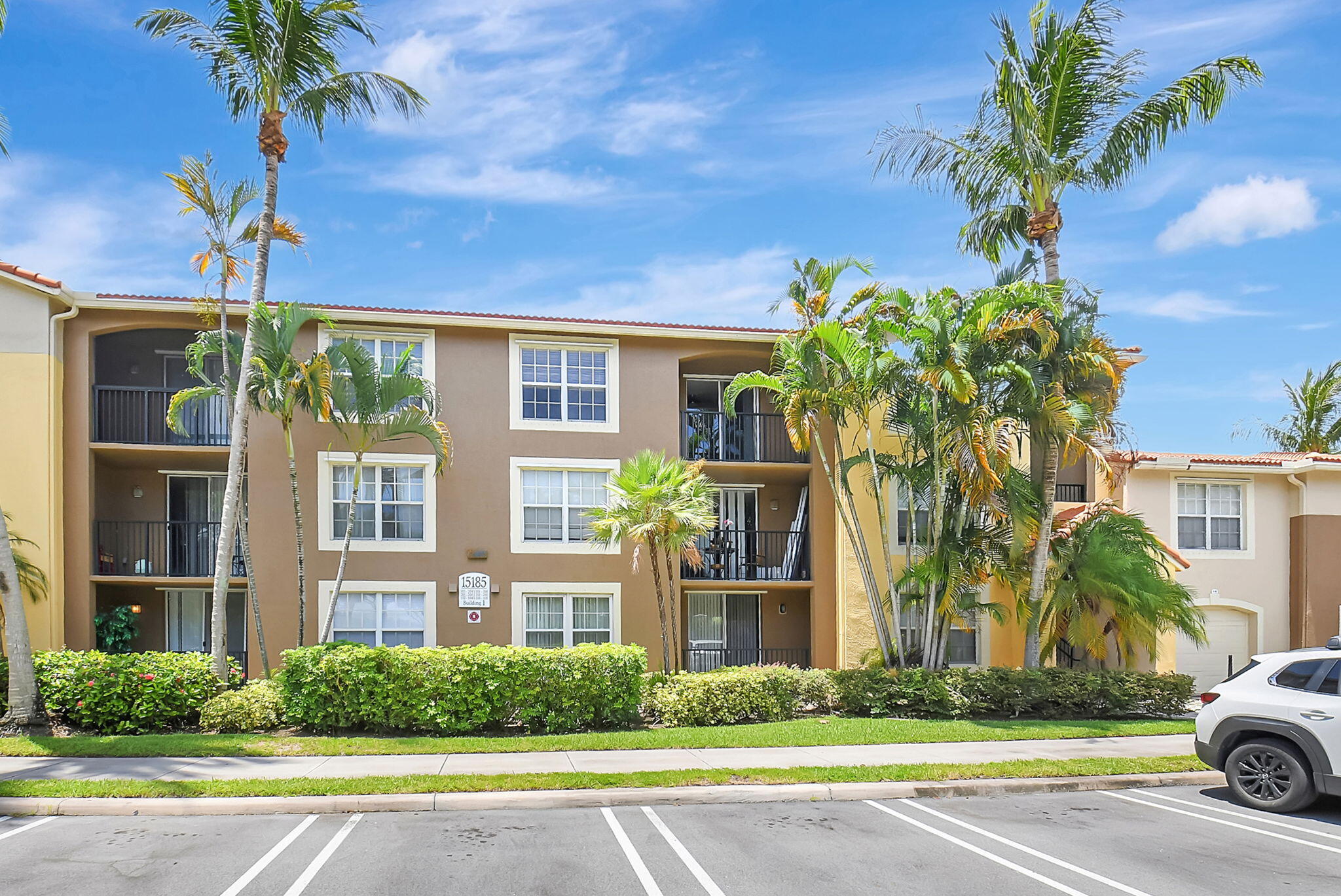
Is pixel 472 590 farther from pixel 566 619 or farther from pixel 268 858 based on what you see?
pixel 268 858

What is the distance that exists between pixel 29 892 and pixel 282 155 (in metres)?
13.1

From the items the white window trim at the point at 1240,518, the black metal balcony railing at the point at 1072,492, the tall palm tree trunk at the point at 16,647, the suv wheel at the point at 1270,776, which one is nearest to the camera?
the suv wheel at the point at 1270,776

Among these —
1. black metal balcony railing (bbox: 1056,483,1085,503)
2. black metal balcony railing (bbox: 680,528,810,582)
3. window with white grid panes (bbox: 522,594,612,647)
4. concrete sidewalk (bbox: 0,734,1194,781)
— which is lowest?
concrete sidewalk (bbox: 0,734,1194,781)

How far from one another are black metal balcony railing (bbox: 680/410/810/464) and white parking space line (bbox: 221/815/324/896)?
1256 cm

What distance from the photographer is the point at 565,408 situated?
68.0ft

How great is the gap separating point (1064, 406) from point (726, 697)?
300 inches

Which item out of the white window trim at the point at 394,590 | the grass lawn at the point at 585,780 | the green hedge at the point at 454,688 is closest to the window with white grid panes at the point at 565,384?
the white window trim at the point at 394,590

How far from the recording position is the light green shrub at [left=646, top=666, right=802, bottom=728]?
16516 millimetres

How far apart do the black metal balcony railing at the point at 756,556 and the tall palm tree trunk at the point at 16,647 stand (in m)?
11.7

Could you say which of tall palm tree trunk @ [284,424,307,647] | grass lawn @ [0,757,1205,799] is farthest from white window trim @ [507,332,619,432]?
grass lawn @ [0,757,1205,799]

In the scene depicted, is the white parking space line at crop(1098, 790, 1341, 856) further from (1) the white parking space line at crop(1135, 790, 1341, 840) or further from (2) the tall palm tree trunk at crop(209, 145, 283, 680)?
(2) the tall palm tree trunk at crop(209, 145, 283, 680)

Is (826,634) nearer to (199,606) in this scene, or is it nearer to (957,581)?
(957,581)

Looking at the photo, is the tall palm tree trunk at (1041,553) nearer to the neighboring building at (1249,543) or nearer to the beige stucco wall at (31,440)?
the neighboring building at (1249,543)

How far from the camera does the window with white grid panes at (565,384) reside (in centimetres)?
2064
